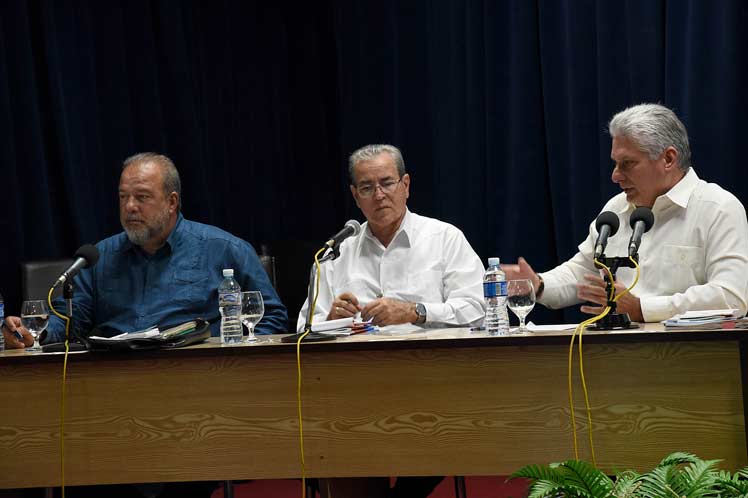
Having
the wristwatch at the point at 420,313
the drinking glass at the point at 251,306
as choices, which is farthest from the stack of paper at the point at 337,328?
the wristwatch at the point at 420,313

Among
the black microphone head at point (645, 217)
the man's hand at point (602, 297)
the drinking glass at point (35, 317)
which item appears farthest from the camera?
the drinking glass at point (35, 317)

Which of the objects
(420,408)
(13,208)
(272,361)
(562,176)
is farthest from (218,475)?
(562,176)

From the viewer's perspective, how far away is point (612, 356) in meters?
2.39

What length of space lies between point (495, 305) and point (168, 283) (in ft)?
4.62

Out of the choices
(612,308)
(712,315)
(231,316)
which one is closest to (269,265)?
(231,316)

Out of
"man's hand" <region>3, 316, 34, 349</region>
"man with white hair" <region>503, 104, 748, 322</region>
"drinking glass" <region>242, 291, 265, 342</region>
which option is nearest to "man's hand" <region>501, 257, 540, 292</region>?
"man with white hair" <region>503, 104, 748, 322</region>

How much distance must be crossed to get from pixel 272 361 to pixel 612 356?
92cm

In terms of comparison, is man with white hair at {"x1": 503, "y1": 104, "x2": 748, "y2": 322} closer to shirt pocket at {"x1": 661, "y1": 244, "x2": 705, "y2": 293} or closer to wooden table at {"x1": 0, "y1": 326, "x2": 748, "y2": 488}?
shirt pocket at {"x1": 661, "y1": 244, "x2": 705, "y2": 293}

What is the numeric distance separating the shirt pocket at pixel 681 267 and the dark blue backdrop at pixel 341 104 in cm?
97

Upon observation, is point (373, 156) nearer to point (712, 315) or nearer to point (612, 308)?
point (612, 308)

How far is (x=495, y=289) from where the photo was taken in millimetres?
2617

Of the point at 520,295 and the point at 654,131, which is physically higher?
the point at 654,131

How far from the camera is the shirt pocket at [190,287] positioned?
11.3 ft

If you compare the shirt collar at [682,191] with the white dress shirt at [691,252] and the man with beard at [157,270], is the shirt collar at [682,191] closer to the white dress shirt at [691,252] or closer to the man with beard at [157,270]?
the white dress shirt at [691,252]
